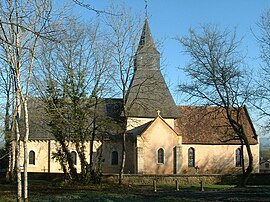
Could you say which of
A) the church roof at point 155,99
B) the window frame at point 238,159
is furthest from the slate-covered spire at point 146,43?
the window frame at point 238,159

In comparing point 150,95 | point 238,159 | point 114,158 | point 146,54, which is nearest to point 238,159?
point 238,159

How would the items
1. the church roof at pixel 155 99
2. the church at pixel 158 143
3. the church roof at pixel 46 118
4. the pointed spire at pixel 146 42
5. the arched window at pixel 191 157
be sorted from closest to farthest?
the church roof at pixel 46 118
the pointed spire at pixel 146 42
the church at pixel 158 143
the church roof at pixel 155 99
the arched window at pixel 191 157

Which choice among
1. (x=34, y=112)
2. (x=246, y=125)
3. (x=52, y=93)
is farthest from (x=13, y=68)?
(x=246, y=125)

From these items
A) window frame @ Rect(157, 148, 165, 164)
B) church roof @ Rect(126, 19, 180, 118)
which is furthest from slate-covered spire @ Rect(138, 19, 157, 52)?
window frame @ Rect(157, 148, 165, 164)

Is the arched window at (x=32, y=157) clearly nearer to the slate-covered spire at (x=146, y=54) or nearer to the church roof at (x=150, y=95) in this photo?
the church roof at (x=150, y=95)

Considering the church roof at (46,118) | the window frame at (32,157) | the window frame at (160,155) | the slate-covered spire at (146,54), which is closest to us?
the church roof at (46,118)

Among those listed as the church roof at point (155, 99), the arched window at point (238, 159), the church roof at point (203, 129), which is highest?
the church roof at point (155, 99)

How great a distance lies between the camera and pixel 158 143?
45.5 meters

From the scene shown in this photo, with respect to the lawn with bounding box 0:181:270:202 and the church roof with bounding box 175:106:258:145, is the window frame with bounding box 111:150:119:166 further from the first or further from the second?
the lawn with bounding box 0:181:270:202

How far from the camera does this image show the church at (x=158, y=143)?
45156 mm

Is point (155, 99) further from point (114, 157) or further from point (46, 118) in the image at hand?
point (46, 118)

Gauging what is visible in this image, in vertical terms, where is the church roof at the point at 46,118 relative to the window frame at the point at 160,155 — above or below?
above

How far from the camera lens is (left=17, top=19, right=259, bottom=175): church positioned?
4516cm

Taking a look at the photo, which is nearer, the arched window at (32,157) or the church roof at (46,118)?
the church roof at (46,118)
